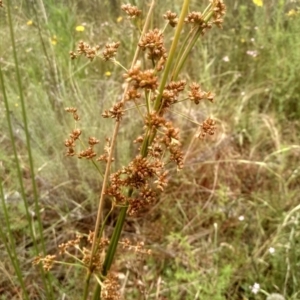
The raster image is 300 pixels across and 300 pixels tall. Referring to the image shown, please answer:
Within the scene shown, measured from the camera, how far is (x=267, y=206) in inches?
62.2

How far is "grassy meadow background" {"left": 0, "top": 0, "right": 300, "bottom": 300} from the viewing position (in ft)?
4.34

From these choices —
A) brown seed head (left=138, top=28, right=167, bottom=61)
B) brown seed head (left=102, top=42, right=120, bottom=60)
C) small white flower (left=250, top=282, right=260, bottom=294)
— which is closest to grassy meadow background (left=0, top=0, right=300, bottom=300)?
small white flower (left=250, top=282, right=260, bottom=294)

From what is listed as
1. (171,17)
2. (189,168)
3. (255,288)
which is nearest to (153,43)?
(171,17)

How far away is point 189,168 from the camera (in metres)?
1.78

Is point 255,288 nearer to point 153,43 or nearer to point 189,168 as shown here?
point 189,168

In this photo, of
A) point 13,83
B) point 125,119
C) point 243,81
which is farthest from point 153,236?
point 243,81

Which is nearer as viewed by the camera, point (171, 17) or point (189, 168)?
point (171, 17)

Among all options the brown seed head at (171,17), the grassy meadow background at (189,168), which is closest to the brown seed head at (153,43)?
the brown seed head at (171,17)

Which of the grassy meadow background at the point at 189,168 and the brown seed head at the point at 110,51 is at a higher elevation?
the brown seed head at the point at 110,51

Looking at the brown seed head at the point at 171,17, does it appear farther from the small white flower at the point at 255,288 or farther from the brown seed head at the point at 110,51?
the small white flower at the point at 255,288

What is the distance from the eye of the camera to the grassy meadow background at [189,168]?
1.32 metres

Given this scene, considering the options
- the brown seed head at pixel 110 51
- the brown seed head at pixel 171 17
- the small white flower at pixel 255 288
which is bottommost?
the small white flower at pixel 255 288

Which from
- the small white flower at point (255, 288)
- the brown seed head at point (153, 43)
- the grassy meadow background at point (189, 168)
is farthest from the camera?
the grassy meadow background at point (189, 168)

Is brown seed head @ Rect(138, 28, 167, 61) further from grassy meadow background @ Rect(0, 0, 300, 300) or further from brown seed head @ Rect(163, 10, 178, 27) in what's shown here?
grassy meadow background @ Rect(0, 0, 300, 300)
